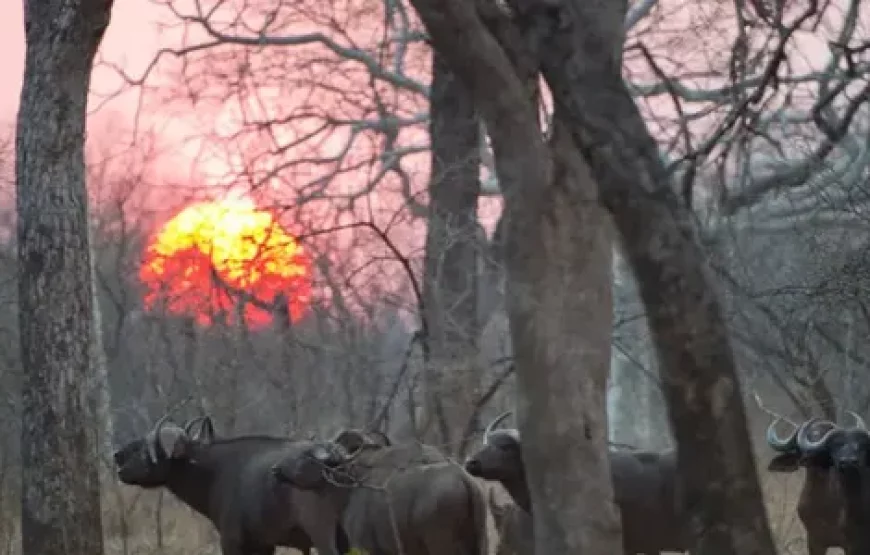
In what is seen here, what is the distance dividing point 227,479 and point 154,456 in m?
0.82

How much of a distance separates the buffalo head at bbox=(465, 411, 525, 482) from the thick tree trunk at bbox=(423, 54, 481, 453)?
2.06 m

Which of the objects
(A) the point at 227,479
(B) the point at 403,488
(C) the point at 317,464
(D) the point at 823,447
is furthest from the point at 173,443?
(D) the point at 823,447

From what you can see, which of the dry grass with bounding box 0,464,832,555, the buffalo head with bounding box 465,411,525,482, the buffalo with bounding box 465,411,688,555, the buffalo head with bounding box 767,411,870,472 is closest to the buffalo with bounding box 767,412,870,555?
the buffalo head with bounding box 767,411,870,472

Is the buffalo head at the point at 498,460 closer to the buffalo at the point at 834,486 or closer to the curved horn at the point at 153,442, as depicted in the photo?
the buffalo at the point at 834,486

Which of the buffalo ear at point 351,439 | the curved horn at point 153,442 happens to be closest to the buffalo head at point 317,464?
the buffalo ear at point 351,439

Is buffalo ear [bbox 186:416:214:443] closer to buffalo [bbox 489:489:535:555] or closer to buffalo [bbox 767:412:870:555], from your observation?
buffalo [bbox 489:489:535:555]

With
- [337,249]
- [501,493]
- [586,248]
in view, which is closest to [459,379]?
[501,493]

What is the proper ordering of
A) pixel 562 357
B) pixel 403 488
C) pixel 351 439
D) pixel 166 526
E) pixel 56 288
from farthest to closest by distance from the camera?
pixel 166 526 → pixel 351 439 → pixel 403 488 → pixel 56 288 → pixel 562 357

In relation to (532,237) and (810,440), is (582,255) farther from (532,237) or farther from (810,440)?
(810,440)

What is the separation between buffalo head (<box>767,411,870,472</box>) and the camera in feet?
43.6

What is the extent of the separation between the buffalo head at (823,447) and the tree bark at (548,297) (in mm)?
4625

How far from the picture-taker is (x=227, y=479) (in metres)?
15.2

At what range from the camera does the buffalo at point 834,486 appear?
43.4ft

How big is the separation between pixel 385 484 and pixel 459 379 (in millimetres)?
4448
